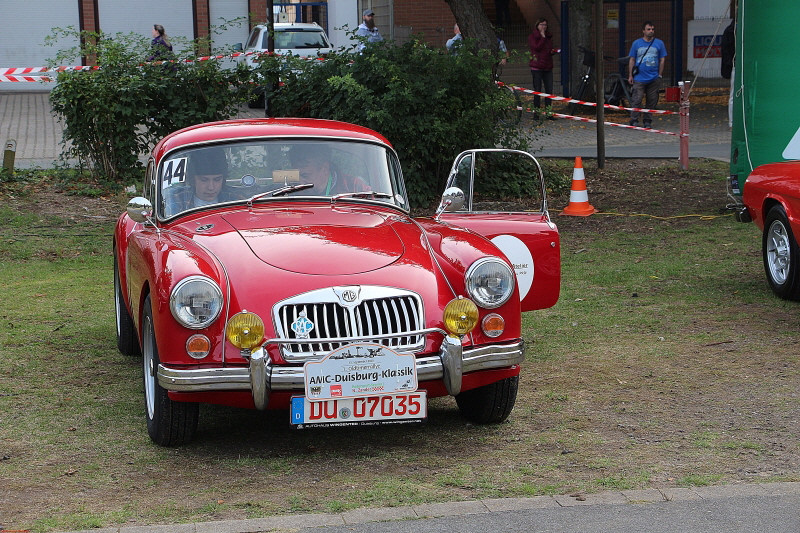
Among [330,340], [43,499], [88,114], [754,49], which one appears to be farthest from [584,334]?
[88,114]

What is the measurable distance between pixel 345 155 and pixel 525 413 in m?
1.87

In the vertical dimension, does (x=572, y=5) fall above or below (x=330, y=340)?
above

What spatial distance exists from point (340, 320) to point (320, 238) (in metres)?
0.67

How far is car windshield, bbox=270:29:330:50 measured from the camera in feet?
85.7

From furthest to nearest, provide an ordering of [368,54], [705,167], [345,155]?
[705,167] → [368,54] → [345,155]

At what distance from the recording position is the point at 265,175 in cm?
619

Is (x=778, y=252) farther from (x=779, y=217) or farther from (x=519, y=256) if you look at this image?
(x=519, y=256)

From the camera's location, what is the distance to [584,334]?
7.58m

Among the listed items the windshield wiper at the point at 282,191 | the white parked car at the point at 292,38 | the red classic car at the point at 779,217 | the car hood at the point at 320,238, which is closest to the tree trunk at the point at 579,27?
the white parked car at the point at 292,38

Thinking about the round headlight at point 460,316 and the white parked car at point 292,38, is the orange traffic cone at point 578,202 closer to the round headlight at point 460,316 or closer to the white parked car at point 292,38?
the round headlight at point 460,316

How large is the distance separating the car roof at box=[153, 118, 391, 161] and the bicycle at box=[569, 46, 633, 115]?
17440mm

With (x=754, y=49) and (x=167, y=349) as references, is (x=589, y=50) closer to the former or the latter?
(x=754, y=49)

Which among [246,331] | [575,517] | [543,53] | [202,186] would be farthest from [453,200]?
[543,53]

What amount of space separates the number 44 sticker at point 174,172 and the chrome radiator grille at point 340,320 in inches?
63.1
